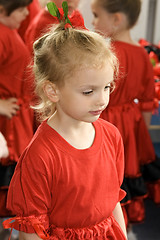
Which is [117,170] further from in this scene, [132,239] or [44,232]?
[132,239]

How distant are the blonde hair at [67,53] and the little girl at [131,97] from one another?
0.69 meters

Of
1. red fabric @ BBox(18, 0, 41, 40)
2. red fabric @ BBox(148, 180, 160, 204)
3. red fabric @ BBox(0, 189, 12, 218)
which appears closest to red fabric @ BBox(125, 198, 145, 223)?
red fabric @ BBox(148, 180, 160, 204)

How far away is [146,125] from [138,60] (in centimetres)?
35

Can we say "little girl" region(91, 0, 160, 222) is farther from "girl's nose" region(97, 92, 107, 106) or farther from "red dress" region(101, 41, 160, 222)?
"girl's nose" region(97, 92, 107, 106)

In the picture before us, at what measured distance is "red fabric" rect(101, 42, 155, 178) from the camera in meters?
1.57

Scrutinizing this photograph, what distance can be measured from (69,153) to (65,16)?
0.33 m

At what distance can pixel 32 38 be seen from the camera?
1668mm

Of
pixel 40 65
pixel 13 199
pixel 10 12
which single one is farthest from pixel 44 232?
pixel 10 12

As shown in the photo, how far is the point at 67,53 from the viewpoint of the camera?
0.83 meters

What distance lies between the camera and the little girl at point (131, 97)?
5.15 ft

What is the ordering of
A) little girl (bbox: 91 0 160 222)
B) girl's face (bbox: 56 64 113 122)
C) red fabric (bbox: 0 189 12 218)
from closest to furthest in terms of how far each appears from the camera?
girl's face (bbox: 56 64 113 122)
little girl (bbox: 91 0 160 222)
red fabric (bbox: 0 189 12 218)

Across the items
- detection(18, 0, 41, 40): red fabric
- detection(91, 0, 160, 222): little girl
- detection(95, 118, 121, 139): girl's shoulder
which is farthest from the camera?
detection(18, 0, 41, 40): red fabric

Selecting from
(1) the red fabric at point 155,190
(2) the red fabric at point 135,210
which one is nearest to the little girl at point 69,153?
(2) the red fabric at point 135,210

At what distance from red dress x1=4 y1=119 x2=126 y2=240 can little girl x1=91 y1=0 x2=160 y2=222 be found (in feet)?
2.17
